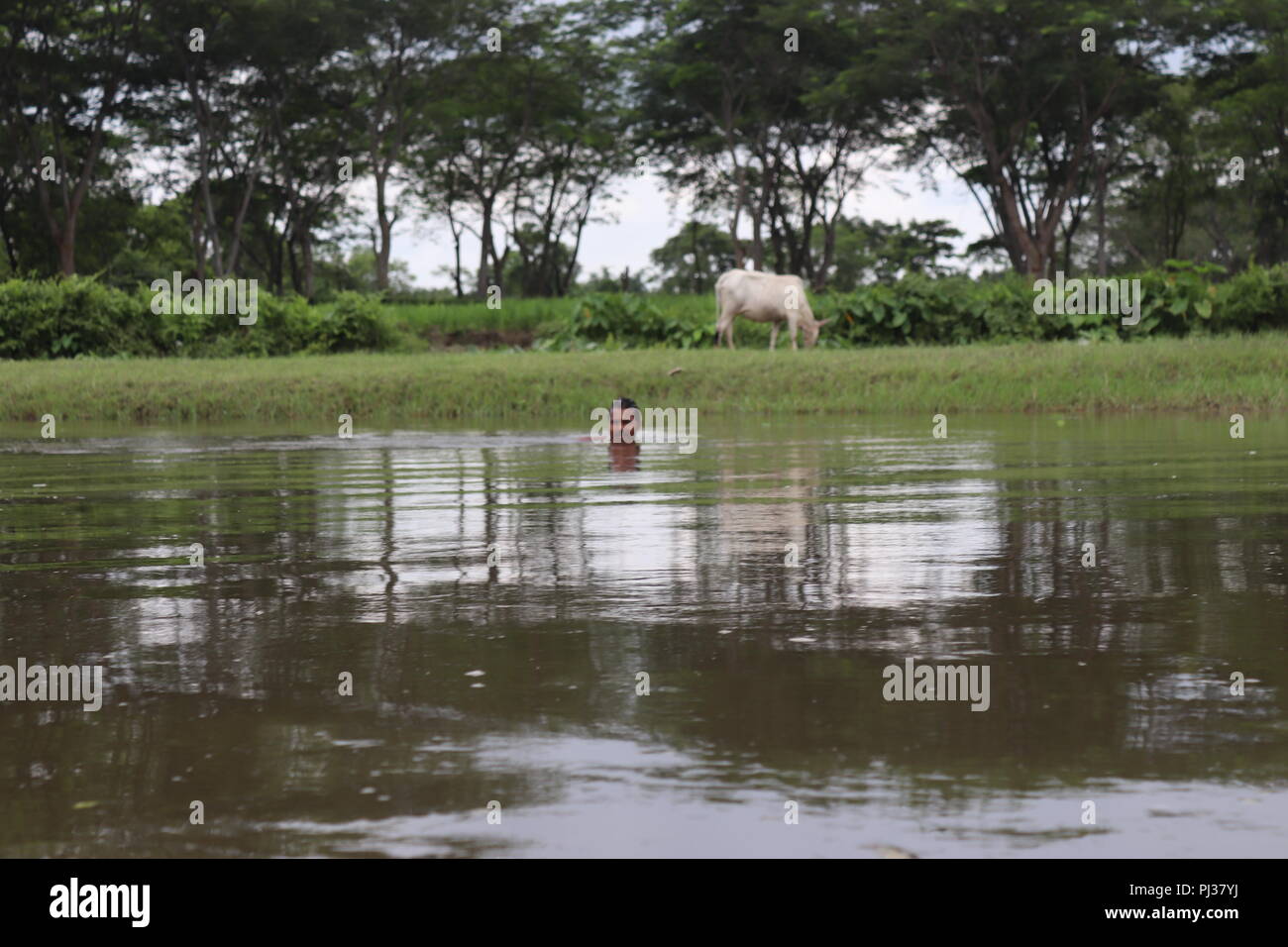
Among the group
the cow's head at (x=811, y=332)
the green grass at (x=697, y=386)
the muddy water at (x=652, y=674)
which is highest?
the cow's head at (x=811, y=332)

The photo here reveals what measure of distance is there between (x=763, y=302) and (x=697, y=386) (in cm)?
642

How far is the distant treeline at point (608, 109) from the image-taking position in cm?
4200

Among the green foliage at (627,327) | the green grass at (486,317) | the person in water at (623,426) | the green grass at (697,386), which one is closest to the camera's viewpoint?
the person in water at (623,426)

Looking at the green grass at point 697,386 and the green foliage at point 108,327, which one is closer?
the green grass at point 697,386

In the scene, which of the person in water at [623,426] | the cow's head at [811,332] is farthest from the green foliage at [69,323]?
the person in water at [623,426]

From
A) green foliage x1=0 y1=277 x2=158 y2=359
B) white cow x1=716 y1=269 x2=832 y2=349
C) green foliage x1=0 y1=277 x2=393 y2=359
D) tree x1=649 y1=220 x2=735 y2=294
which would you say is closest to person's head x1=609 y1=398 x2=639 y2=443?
white cow x1=716 y1=269 x2=832 y2=349

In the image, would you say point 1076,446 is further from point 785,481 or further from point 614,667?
point 614,667

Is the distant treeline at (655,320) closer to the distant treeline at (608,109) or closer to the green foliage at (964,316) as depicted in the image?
the green foliage at (964,316)

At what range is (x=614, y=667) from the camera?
4.51 metres

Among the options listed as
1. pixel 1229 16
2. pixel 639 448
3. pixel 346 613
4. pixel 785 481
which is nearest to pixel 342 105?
pixel 1229 16

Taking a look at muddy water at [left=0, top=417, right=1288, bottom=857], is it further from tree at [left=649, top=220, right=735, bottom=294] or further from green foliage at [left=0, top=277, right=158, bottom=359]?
tree at [left=649, top=220, right=735, bottom=294]

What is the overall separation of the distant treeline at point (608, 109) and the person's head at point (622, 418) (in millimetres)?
27932

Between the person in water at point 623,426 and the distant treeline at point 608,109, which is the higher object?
the distant treeline at point 608,109

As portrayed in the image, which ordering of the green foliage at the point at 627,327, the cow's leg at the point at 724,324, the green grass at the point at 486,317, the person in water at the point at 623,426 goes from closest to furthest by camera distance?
the person in water at the point at 623,426
the cow's leg at the point at 724,324
the green foliage at the point at 627,327
the green grass at the point at 486,317
